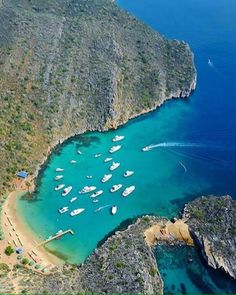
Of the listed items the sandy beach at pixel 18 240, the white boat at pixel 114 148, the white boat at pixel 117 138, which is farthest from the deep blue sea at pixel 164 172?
the sandy beach at pixel 18 240

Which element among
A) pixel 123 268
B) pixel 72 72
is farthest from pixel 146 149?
pixel 123 268

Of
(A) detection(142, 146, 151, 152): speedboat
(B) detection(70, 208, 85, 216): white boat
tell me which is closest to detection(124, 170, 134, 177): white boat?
(A) detection(142, 146, 151, 152): speedboat

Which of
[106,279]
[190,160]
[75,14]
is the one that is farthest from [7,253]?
[75,14]

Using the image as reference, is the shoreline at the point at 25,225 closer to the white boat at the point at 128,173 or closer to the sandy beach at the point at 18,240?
the sandy beach at the point at 18,240

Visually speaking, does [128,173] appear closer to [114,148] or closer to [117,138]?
[114,148]

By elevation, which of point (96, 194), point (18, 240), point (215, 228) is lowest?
point (18, 240)

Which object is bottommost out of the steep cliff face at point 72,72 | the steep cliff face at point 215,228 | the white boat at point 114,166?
the steep cliff face at point 215,228

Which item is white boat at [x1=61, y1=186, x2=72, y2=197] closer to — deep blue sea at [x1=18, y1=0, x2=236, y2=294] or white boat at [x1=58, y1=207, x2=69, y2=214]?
deep blue sea at [x1=18, y1=0, x2=236, y2=294]
